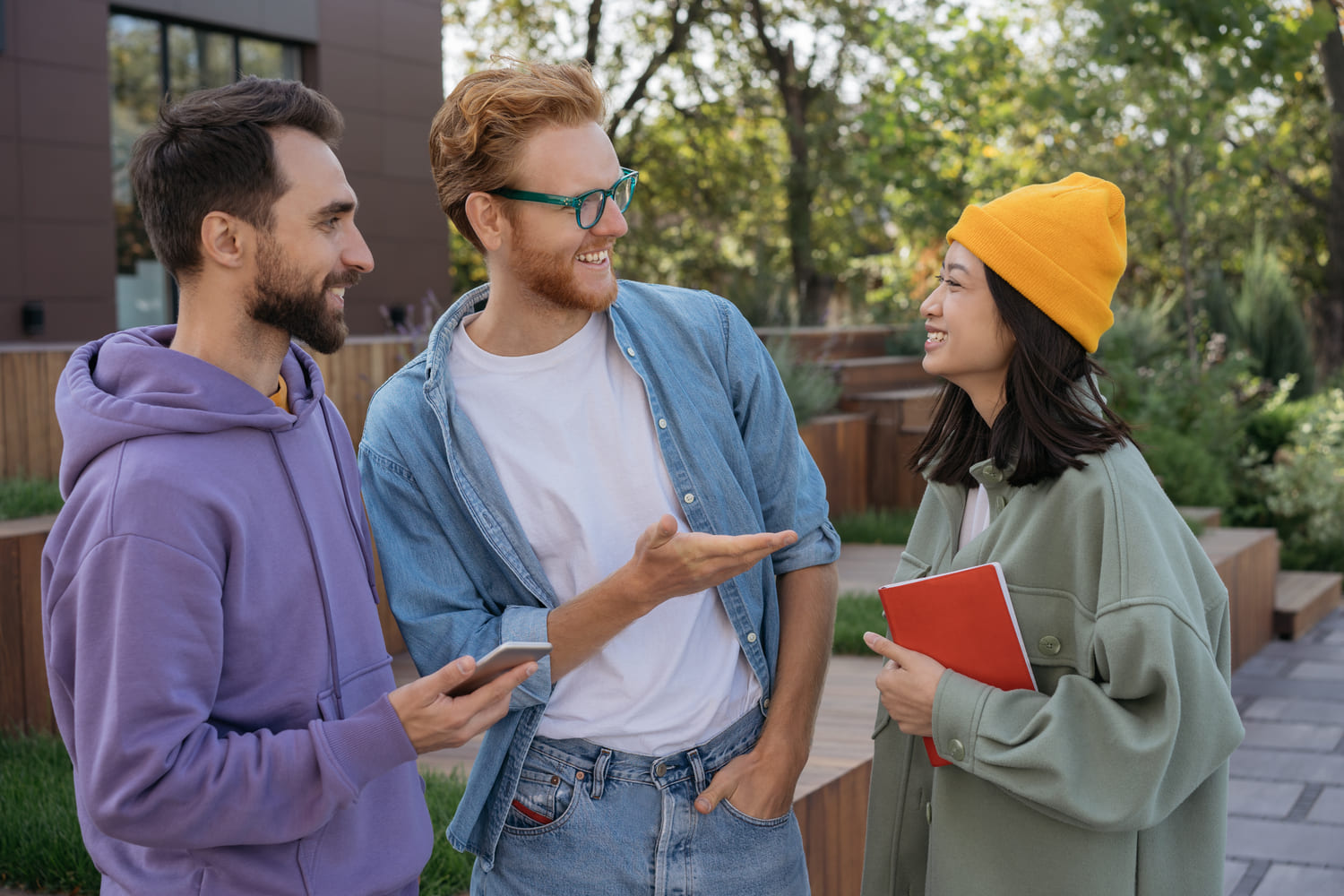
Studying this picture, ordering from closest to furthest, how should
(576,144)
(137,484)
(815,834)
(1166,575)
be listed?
(137,484) → (1166,575) → (576,144) → (815,834)

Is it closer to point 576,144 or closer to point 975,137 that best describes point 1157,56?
point 975,137

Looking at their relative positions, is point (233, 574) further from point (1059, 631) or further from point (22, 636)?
point (22, 636)

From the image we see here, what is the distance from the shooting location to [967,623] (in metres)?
1.92

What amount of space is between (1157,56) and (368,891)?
29.3ft

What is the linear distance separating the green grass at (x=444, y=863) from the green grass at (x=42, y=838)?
2.46 ft

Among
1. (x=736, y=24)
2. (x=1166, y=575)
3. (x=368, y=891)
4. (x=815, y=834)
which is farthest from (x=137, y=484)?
(x=736, y=24)

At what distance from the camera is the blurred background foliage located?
863 centimetres

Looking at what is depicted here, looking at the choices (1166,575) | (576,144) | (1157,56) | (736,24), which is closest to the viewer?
(1166,575)

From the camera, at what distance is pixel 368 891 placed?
1.81 metres

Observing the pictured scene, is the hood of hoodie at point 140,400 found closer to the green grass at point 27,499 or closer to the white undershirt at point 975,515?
the white undershirt at point 975,515

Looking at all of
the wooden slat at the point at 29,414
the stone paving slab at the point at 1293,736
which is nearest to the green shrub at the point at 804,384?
the stone paving slab at the point at 1293,736

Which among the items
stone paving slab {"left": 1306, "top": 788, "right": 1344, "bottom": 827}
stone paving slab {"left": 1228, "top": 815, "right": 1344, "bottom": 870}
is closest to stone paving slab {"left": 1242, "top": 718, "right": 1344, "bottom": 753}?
stone paving slab {"left": 1306, "top": 788, "right": 1344, "bottom": 827}

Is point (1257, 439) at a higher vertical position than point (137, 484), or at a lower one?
lower

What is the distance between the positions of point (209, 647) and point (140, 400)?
33 cm
